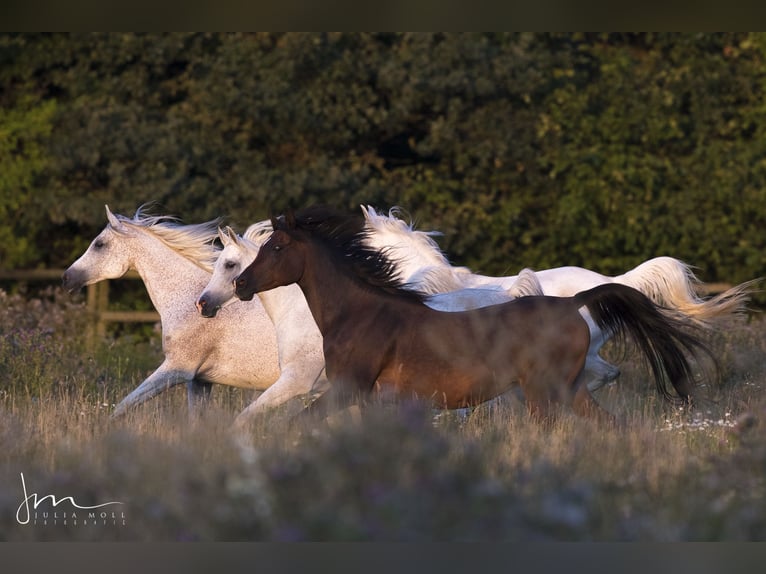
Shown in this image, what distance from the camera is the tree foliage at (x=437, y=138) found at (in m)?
13.4

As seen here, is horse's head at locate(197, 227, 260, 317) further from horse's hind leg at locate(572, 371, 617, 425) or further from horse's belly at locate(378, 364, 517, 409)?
horse's hind leg at locate(572, 371, 617, 425)

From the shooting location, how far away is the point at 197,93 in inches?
541

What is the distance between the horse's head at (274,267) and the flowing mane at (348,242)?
0.29 ft

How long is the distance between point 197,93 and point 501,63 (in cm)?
337

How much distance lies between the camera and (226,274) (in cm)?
750

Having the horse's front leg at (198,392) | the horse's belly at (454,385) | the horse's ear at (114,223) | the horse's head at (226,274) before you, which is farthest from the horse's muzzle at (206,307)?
the horse's belly at (454,385)

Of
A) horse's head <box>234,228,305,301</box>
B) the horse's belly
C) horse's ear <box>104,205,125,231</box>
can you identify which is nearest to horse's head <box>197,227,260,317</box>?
horse's head <box>234,228,305,301</box>

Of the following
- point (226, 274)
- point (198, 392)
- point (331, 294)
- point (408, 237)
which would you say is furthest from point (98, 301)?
point (331, 294)

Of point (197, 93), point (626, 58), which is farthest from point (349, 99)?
point (626, 58)

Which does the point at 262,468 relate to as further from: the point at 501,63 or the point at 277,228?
the point at 501,63

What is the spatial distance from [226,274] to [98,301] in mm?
6673

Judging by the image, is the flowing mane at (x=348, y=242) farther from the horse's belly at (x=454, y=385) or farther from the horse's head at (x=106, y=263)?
the horse's head at (x=106, y=263)

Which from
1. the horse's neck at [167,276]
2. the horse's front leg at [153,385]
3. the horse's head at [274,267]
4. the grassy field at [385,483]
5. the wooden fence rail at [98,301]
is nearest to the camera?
the grassy field at [385,483]

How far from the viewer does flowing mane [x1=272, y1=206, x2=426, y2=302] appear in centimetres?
661
